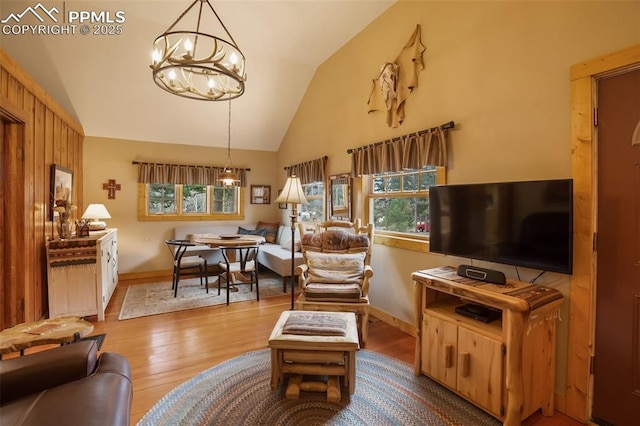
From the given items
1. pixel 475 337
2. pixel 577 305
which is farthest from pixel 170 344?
pixel 577 305

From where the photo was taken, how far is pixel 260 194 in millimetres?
6520

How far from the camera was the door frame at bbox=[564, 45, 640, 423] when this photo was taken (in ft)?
5.90

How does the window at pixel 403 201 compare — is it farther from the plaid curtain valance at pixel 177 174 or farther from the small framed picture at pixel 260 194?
the small framed picture at pixel 260 194

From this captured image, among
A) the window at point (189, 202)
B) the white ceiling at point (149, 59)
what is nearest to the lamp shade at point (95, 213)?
the window at point (189, 202)

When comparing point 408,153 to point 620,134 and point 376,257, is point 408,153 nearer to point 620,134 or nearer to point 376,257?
point 376,257

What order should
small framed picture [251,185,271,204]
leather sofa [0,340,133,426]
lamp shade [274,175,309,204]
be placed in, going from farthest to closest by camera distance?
small framed picture [251,185,271,204] < lamp shade [274,175,309,204] < leather sofa [0,340,133,426]

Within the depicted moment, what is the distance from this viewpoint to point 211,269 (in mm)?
5711

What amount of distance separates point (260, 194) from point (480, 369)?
5.33m

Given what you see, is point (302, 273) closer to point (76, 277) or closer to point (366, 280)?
point (366, 280)

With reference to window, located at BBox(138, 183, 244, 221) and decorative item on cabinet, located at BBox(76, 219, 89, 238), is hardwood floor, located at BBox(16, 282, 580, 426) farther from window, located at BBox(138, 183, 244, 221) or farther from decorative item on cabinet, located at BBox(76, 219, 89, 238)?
window, located at BBox(138, 183, 244, 221)

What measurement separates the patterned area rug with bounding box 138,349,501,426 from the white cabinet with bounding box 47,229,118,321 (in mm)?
1977

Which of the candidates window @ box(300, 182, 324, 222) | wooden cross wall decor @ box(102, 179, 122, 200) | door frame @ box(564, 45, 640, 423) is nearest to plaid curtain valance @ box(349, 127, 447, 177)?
door frame @ box(564, 45, 640, 423)

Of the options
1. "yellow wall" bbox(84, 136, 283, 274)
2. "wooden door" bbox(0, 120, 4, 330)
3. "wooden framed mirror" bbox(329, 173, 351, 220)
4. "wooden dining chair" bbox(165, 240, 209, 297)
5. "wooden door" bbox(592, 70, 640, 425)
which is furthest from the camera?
"yellow wall" bbox(84, 136, 283, 274)

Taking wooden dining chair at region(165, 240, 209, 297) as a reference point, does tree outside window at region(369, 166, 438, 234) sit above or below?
above
